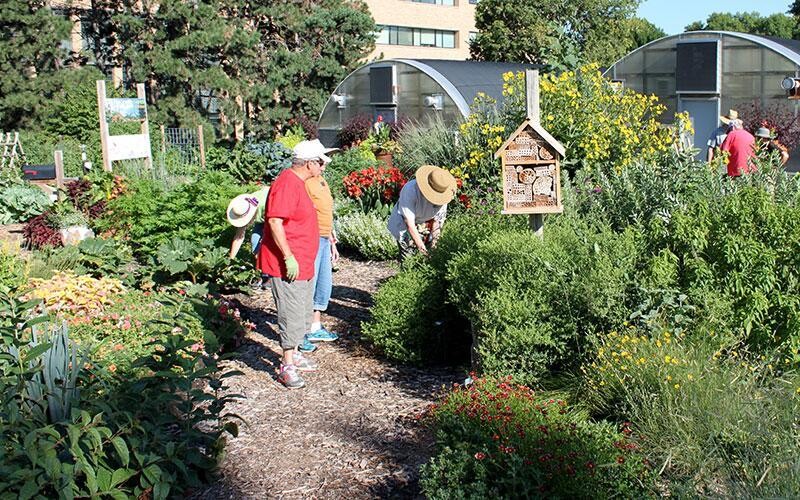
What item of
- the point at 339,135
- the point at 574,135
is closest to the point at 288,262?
the point at 574,135

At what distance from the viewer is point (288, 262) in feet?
19.5

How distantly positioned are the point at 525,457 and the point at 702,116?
51.2 ft

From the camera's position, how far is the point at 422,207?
7625 millimetres

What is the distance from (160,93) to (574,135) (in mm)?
20585

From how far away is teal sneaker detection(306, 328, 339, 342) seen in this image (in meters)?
7.25

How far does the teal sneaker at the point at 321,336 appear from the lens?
7.25 m

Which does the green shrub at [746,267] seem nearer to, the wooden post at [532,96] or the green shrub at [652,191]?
the green shrub at [652,191]

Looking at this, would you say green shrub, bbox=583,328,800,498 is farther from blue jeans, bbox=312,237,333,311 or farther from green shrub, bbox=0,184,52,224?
green shrub, bbox=0,184,52,224

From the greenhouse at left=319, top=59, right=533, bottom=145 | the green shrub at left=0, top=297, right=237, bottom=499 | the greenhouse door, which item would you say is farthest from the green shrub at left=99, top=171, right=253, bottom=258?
the greenhouse door

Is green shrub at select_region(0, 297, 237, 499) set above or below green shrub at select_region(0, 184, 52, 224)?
below

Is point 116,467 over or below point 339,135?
below

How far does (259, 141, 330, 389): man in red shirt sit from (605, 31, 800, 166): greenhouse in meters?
12.2

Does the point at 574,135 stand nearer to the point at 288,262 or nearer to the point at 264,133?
the point at 288,262

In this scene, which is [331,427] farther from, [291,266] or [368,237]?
[368,237]
